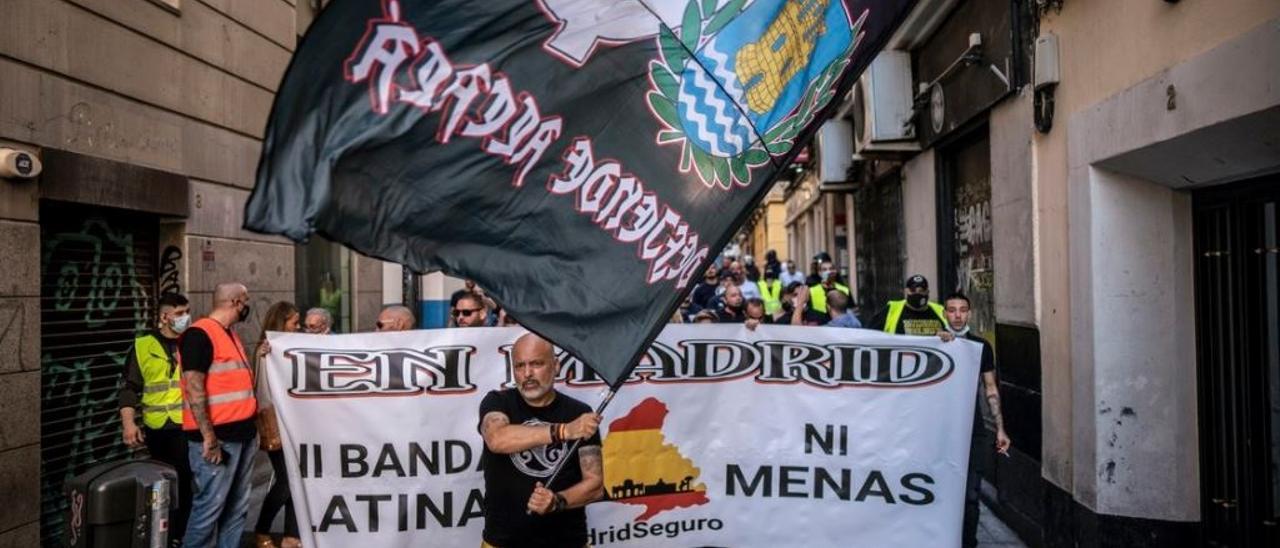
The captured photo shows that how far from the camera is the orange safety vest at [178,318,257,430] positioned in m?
6.30

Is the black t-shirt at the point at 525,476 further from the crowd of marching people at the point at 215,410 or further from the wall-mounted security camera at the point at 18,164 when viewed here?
the wall-mounted security camera at the point at 18,164

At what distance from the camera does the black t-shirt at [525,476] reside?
13.3 feet

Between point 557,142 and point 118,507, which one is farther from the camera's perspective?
point 118,507

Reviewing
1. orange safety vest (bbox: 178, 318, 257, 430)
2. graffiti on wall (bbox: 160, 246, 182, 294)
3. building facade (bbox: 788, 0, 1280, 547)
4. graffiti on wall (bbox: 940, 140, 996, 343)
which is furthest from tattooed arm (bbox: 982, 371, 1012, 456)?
graffiti on wall (bbox: 160, 246, 182, 294)

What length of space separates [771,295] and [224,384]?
9781 millimetres

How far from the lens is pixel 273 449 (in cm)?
662

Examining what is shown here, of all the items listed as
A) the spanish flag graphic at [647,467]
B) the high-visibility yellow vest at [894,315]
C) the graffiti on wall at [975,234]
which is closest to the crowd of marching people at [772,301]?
the high-visibility yellow vest at [894,315]

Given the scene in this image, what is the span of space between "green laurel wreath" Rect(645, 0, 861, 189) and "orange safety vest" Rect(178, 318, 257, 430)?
4043 mm

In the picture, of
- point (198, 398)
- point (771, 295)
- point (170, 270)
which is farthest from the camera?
point (771, 295)

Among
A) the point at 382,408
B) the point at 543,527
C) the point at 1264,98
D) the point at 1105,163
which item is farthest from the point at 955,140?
the point at 543,527

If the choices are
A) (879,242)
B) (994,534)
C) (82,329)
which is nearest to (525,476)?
(994,534)

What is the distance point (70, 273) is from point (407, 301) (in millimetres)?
6280

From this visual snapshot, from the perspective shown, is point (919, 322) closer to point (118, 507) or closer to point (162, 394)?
point (162, 394)

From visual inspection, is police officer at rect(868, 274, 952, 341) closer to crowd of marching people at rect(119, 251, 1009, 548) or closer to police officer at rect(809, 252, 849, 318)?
crowd of marching people at rect(119, 251, 1009, 548)
